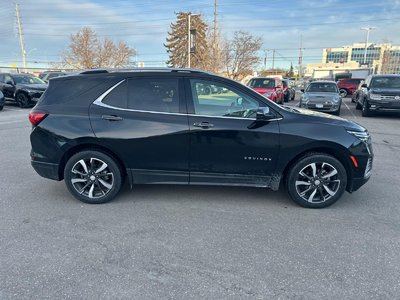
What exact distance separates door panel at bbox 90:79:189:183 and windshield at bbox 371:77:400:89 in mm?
12350

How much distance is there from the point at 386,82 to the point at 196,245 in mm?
13428

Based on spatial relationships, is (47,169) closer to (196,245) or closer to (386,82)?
(196,245)

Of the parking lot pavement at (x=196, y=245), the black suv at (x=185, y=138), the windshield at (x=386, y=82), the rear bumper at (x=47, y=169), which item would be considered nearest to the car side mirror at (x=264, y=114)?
the black suv at (x=185, y=138)

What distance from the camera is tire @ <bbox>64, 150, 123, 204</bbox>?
4.16 m

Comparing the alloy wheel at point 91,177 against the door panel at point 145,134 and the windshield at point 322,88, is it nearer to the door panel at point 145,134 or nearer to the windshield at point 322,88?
the door panel at point 145,134

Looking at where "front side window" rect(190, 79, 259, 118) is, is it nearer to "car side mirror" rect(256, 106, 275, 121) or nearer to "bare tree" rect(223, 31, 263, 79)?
"car side mirror" rect(256, 106, 275, 121)

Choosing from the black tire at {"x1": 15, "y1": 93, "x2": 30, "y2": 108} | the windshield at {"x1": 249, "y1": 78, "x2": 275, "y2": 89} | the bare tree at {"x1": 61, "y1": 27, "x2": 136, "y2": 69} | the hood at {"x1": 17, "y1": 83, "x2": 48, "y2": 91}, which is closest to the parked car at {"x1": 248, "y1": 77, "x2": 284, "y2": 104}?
the windshield at {"x1": 249, "y1": 78, "x2": 275, "y2": 89}

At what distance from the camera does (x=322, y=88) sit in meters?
15.0

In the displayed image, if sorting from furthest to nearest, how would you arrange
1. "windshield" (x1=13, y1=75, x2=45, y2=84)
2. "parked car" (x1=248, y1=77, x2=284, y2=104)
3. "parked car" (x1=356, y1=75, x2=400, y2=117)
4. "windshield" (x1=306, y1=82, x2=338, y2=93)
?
"windshield" (x1=13, y1=75, x2=45, y2=84), "parked car" (x1=248, y1=77, x2=284, y2=104), "windshield" (x1=306, y1=82, x2=338, y2=93), "parked car" (x1=356, y1=75, x2=400, y2=117)

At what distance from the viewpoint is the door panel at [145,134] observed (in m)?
4.01

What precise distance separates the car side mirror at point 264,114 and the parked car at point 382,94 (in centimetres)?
1080

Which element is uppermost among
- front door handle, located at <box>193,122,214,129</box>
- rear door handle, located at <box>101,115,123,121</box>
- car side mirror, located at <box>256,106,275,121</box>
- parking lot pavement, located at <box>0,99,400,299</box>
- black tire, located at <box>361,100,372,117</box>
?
car side mirror, located at <box>256,106,275,121</box>

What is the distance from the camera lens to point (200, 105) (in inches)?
159

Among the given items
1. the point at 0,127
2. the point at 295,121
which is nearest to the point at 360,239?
the point at 295,121
